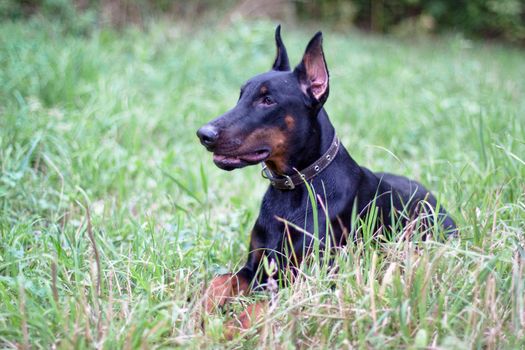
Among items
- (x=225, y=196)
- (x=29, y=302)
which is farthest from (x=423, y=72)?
(x=29, y=302)

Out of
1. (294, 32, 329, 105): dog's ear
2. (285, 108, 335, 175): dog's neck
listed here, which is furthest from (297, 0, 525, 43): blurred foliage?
(285, 108, 335, 175): dog's neck

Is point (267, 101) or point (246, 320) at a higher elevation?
point (267, 101)

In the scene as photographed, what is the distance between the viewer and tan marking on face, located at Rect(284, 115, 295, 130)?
2.63 metres

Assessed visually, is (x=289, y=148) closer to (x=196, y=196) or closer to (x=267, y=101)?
(x=267, y=101)

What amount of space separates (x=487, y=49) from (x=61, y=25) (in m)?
9.04

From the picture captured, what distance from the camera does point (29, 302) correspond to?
6.96ft

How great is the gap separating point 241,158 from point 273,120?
246mm

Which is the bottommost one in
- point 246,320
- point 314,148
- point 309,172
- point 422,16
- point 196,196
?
point 246,320

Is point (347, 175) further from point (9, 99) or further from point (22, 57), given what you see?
point (22, 57)

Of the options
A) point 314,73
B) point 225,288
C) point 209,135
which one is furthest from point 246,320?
point 314,73

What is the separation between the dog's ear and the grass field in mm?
480

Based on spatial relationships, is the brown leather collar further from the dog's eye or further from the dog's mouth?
the dog's eye

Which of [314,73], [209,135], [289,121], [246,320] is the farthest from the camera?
[314,73]

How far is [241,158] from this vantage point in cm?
258
